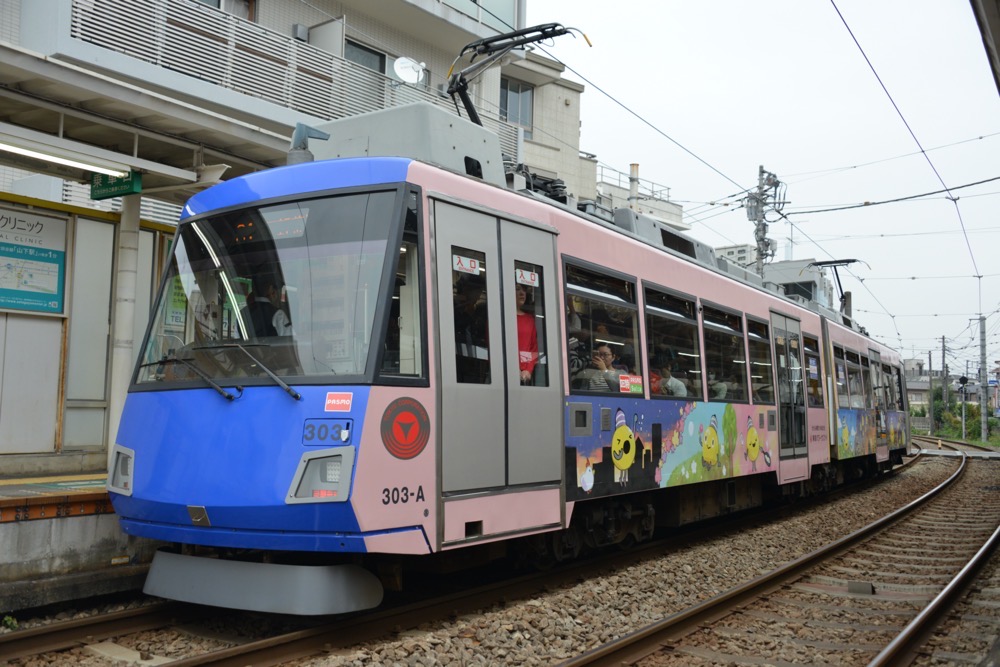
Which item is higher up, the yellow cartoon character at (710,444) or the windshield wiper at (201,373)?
the windshield wiper at (201,373)

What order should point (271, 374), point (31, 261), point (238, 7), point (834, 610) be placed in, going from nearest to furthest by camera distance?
1. point (271, 374)
2. point (834, 610)
3. point (31, 261)
4. point (238, 7)

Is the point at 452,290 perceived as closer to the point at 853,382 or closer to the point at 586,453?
the point at 586,453

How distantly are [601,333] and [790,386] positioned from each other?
618cm

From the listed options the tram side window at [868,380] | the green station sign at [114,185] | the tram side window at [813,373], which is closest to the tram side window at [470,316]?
the green station sign at [114,185]

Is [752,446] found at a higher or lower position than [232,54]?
lower

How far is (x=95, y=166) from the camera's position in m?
8.88

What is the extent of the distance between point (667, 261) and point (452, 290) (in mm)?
3914

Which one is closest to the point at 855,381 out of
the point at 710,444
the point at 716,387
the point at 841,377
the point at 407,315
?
the point at 841,377

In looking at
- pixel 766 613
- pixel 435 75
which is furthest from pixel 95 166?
pixel 435 75

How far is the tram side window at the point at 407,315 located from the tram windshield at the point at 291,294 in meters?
0.01

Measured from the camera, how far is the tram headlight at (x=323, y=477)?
525 centimetres

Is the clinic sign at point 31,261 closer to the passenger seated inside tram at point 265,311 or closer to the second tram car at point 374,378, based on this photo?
the second tram car at point 374,378

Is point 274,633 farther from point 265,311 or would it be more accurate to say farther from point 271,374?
point 265,311

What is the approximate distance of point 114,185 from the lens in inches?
375
